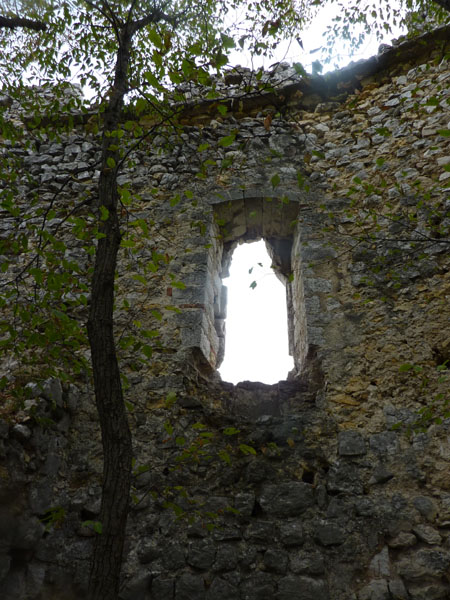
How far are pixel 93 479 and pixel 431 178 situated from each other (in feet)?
12.3

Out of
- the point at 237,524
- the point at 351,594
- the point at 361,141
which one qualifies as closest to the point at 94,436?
the point at 237,524

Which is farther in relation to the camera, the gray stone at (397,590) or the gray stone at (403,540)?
the gray stone at (403,540)

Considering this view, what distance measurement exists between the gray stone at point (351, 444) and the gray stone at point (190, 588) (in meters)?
1.24

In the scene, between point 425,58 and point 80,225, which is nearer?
point 80,225

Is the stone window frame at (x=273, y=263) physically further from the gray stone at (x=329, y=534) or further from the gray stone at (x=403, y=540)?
the gray stone at (x=403, y=540)

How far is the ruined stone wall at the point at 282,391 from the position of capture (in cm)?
308

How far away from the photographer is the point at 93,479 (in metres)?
3.57

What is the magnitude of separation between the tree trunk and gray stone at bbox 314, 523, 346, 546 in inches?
56.1

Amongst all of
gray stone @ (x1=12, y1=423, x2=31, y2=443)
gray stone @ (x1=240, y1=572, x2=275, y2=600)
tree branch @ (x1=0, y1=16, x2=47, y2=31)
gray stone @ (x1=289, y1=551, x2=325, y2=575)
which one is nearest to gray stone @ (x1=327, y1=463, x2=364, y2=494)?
gray stone @ (x1=289, y1=551, x2=325, y2=575)

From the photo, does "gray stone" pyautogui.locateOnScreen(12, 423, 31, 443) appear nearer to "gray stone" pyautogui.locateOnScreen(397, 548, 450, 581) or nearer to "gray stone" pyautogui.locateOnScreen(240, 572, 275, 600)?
"gray stone" pyautogui.locateOnScreen(240, 572, 275, 600)

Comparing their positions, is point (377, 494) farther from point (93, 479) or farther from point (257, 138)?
point (257, 138)

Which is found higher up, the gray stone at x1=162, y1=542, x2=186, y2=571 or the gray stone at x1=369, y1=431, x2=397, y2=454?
the gray stone at x1=369, y1=431, x2=397, y2=454

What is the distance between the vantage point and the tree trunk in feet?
7.14

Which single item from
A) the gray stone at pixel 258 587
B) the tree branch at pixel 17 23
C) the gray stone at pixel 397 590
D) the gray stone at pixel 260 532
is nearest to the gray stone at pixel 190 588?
the gray stone at pixel 258 587
